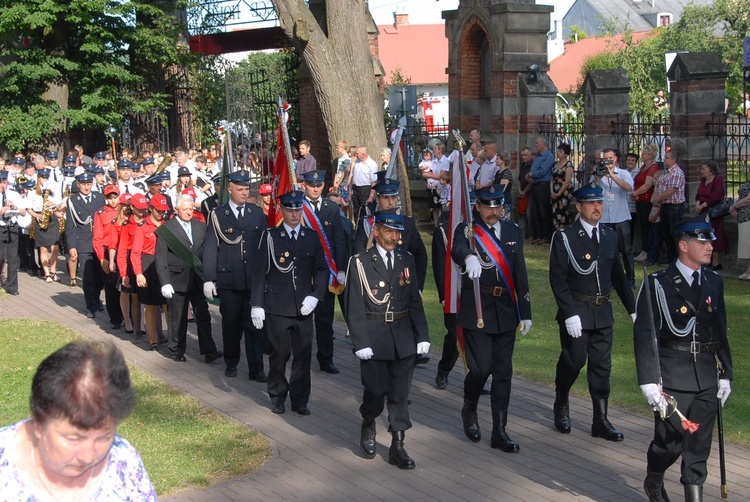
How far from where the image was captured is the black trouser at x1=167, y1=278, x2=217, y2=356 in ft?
37.9

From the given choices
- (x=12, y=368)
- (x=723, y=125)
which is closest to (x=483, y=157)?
(x=723, y=125)

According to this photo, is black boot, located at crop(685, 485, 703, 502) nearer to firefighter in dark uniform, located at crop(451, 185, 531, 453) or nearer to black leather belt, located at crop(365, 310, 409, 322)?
firefighter in dark uniform, located at crop(451, 185, 531, 453)

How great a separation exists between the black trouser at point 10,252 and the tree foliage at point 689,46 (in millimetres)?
25825

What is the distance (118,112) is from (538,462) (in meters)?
22.5

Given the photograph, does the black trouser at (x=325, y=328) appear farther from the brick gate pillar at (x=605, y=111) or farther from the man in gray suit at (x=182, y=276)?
the brick gate pillar at (x=605, y=111)

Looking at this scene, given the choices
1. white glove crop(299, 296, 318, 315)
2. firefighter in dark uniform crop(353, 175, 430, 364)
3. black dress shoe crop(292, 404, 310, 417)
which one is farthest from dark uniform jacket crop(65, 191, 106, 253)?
white glove crop(299, 296, 318, 315)

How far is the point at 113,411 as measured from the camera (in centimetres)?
321

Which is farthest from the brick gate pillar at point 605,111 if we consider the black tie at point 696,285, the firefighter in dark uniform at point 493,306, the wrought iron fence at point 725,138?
the black tie at point 696,285

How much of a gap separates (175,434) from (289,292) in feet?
5.07

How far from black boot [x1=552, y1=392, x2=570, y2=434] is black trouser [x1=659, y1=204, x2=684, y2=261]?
7945 mm

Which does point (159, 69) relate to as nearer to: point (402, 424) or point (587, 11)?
point (402, 424)

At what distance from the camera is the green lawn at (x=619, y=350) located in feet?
29.3

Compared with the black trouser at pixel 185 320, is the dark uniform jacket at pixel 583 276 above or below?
above

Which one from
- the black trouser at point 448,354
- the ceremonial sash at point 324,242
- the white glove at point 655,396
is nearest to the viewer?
the white glove at point 655,396
